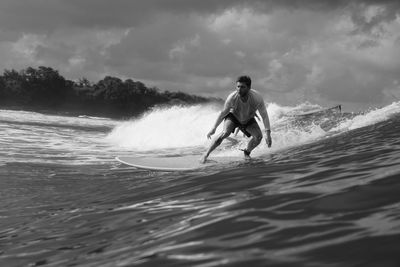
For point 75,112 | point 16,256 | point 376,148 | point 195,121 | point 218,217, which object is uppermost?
point 75,112

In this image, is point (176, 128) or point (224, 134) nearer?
point (224, 134)

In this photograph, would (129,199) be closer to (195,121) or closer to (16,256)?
(16,256)

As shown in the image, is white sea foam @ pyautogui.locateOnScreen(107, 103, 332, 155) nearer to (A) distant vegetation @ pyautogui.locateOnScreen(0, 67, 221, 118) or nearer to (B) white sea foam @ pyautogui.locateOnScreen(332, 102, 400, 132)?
(B) white sea foam @ pyautogui.locateOnScreen(332, 102, 400, 132)

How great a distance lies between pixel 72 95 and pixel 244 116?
91.7 metres

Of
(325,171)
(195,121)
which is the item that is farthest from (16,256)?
(195,121)

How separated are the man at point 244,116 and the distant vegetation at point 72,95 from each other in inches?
3218

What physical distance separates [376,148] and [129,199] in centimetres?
411

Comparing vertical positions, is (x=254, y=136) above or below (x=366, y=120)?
below

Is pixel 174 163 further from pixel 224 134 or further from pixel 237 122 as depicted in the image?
pixel 237 122

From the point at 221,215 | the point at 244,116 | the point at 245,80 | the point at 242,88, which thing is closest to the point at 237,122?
the point at 244,116

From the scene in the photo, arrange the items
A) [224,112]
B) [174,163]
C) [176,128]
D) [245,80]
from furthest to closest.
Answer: [176,128], [174,163], [224,112], [245,80]

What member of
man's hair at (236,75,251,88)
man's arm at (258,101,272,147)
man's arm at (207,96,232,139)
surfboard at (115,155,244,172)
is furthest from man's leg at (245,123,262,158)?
man's hair at (236,75,251,88)

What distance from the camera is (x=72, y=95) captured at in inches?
3812

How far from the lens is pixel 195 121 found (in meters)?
25.1
